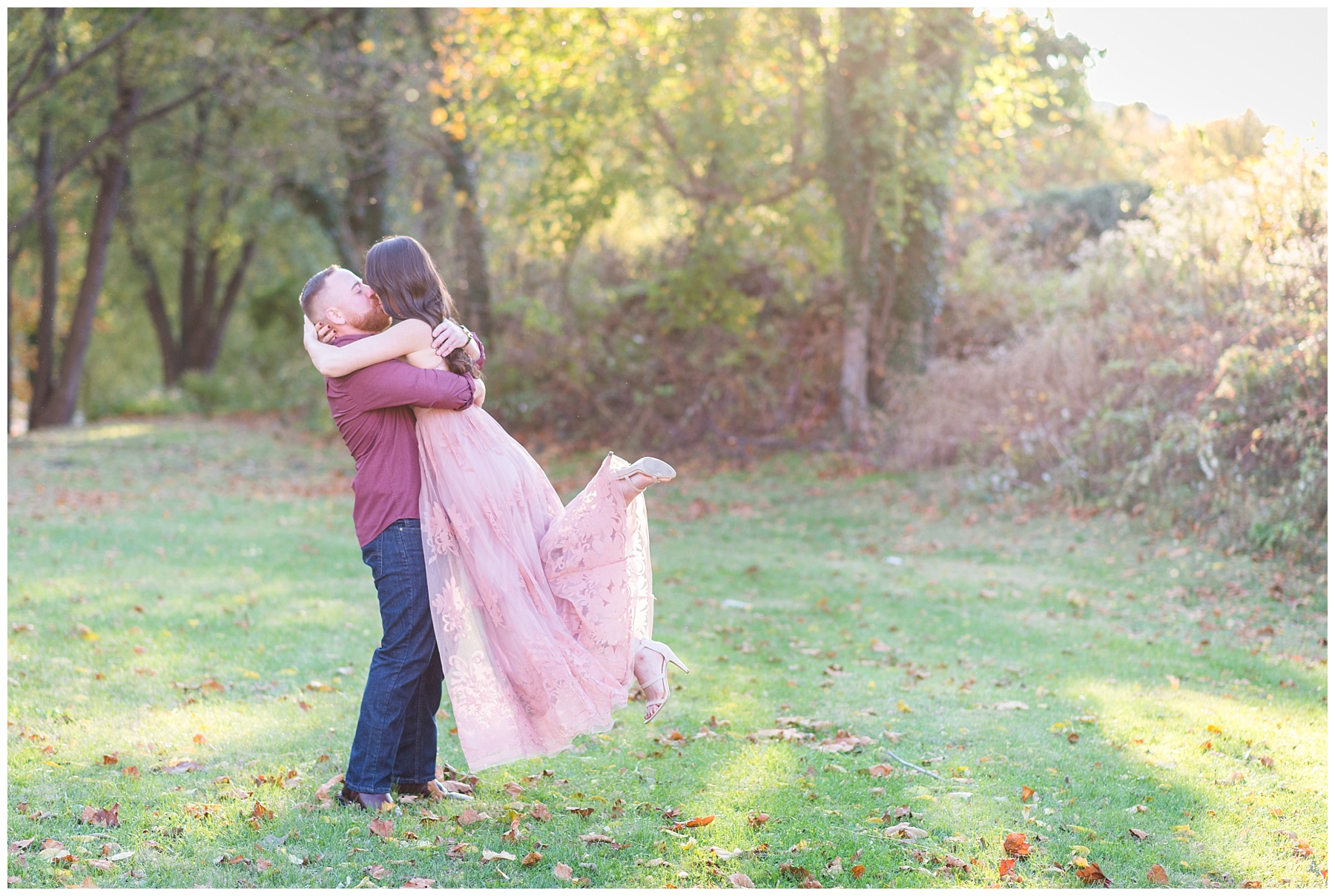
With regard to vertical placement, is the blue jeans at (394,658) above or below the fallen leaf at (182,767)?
above

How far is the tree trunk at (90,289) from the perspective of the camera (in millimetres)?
19953

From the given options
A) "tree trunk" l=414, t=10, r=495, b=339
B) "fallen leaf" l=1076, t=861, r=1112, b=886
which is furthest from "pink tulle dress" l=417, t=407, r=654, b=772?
"tree trunk" l=414, t=10, r=495, b=339

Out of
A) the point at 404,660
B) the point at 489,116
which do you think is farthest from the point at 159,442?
the point at 404,660

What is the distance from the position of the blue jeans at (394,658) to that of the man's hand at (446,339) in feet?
1.97

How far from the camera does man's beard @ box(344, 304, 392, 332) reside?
3.84 metres

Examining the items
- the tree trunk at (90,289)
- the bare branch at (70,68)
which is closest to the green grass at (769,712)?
the bare branch at (70,68)

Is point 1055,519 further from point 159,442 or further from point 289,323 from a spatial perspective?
point 289,323

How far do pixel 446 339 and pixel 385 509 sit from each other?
0.63m

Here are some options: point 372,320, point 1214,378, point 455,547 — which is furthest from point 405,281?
point 1214,378

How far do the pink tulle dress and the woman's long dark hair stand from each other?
344 millimetres

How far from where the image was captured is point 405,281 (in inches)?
148

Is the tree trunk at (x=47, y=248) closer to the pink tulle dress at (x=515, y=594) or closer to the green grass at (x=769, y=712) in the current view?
the green grass at (x=769, y=712)

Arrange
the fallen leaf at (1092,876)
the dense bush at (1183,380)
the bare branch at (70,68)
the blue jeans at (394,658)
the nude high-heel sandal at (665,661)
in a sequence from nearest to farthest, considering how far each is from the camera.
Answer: the fallen leaf at (1092,876), the blue jeans at (394,658), the nude high-heel sandal at (665,661), the dense bush at (1183,380), the bare branch at (70,68)

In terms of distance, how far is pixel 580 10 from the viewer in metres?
13.9
